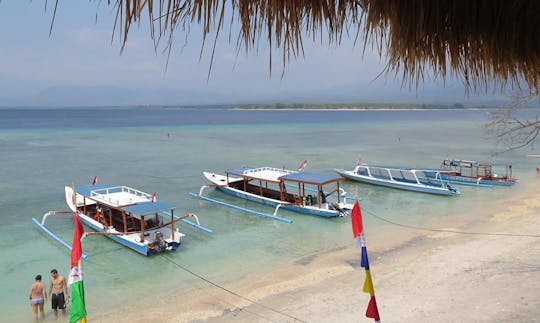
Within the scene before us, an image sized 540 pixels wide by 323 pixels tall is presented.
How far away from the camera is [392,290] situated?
891cm

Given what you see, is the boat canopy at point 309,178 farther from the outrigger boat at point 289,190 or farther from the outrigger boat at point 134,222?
the outrigger boat at point 134,222

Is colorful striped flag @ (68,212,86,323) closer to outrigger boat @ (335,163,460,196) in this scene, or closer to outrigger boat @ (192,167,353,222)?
outrigger boat @ (192,167,353,222)


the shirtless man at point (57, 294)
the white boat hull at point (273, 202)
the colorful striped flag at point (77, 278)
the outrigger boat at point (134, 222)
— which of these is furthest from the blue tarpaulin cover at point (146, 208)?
the colorful striped flag at point (77, 278)

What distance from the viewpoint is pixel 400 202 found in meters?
17.9

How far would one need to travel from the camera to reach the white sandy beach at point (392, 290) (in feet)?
25.8

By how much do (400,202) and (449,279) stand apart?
876cm

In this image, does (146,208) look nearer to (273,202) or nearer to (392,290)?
(273,202)

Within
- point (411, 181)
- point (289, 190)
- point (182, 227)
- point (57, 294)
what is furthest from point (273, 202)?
point (57, 294)

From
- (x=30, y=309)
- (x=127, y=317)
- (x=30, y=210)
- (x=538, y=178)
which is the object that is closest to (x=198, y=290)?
(x=127, y=317)

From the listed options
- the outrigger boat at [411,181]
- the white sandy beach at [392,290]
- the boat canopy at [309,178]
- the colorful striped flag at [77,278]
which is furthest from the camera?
the outrigger boat at [411,181]

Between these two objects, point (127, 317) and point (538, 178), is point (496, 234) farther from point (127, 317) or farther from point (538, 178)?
point (538, 178)

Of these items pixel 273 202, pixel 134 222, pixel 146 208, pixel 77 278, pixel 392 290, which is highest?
pixel 77 278

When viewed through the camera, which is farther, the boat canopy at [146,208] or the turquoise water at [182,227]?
the boat canopy at [146,208]

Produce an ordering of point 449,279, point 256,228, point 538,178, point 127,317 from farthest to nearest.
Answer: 1. point 538,178
2. point 256,228
3. point 449,279
4. point 127,317
